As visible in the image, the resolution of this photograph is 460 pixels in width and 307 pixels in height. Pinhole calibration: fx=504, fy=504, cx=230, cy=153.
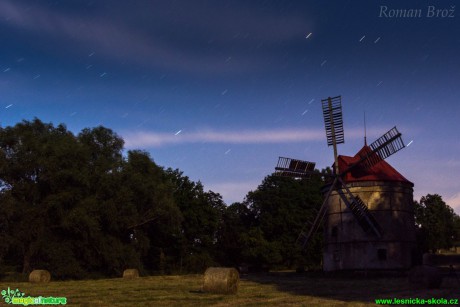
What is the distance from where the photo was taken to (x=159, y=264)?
199 ft

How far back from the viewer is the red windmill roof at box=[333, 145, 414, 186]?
3819 cm

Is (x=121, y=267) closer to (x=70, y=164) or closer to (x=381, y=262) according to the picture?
(x=70, y=164)

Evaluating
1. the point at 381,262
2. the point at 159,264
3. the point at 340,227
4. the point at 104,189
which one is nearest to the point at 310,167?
the point at 340,227

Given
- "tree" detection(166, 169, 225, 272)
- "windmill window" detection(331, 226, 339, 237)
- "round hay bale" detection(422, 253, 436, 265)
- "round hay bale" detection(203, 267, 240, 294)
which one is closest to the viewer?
"round hay bale" detection(203, 267, 240, 294)

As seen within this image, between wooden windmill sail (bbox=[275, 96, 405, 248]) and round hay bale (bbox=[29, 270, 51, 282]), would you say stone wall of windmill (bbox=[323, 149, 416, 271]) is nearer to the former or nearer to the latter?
wooden windmill sail (bbox=[275, 96, 405, 248])

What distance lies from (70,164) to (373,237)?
78.5 feet

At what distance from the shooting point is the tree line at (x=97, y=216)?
1527 inches

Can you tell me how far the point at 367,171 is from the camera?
38875 mm

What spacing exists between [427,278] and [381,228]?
1549 cm

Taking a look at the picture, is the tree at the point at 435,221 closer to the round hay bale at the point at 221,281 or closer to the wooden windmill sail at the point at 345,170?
the wooden windmill sail at the point at 345,170

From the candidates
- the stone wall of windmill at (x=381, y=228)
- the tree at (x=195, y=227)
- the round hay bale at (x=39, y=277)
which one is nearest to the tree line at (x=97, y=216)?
the tree at (x=195, y=227)

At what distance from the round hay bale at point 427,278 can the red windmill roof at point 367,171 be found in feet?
54.0

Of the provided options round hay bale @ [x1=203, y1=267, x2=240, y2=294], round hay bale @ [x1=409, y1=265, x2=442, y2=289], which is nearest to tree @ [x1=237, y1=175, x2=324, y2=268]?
round hay bale @ [x1=409, y1=265, x2=442, y2=289]

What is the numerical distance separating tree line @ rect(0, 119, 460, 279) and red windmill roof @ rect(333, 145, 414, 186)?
423 inches
